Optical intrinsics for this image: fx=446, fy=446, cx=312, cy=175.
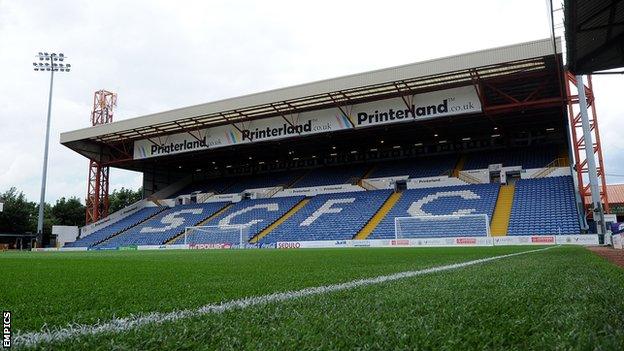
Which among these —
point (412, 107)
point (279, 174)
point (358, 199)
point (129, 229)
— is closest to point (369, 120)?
point (412, 107)

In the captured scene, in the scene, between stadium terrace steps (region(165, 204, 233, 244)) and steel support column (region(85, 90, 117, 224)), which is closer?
stadium terrace steps (region(165, 204, 233, 244))

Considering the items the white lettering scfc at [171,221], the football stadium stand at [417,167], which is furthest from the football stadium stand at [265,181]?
the football stadium stand at [417,167]

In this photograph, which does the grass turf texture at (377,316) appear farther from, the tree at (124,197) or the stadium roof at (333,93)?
the tree at (124,197)

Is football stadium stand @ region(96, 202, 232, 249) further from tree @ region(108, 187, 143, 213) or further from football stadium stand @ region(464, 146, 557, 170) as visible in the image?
tree @ region(108, 187, 143, 213)

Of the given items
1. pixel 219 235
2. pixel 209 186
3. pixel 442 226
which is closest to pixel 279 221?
pixel 219 235

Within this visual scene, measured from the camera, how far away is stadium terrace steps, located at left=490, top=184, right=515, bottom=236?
2052 cm

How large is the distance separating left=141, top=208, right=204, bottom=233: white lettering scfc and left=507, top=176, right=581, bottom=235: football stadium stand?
800 inches

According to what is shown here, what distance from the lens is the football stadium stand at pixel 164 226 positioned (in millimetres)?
27953

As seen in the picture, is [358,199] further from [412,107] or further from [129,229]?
[129,229]

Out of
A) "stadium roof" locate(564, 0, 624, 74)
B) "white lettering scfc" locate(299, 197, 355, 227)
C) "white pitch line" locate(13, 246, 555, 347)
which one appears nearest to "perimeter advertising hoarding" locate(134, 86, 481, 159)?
"white lettering scfc" locate(299, 197, 355, 227)

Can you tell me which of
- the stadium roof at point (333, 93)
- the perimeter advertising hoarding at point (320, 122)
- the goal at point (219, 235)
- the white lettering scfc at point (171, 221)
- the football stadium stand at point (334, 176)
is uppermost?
the stadium roof at point (333, 93)

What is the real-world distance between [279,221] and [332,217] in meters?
3.52

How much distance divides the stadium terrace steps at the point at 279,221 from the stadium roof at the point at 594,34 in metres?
20.1

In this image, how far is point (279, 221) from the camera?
88.8 feet
